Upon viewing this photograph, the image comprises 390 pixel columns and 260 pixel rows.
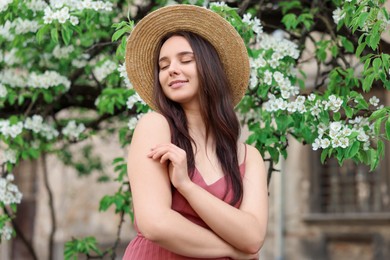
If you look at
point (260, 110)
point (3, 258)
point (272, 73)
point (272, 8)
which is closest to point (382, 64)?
point (272, 73)

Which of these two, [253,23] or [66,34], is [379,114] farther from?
[66,34]

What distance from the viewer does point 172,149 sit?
275cm

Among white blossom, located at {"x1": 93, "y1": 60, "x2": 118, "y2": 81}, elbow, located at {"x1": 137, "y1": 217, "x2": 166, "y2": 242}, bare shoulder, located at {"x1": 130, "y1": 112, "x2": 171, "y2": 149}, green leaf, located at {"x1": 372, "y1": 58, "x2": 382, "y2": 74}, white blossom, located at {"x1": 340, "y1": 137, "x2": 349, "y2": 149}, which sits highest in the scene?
white blossom, located at {"x1": 93, "y1": 60, "x2": 118, "y2": 81}

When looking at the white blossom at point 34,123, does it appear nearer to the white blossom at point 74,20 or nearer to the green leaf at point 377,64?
the white blossom at point 74,20

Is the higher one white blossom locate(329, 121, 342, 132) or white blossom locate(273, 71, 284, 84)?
white blossom locate(273, 71, 284, 84)

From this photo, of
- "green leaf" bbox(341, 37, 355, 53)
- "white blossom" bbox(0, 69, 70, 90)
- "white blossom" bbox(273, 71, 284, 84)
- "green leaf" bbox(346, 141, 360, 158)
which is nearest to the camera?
"green leaf" bbox(346, 141, 360, 158)

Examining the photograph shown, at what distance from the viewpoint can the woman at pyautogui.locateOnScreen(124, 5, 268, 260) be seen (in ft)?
8.95

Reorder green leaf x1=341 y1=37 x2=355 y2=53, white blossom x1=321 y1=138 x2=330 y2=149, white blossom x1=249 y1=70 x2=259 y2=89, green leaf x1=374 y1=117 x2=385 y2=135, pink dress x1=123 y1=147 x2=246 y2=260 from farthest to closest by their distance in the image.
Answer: green leaf x1=341 y1=37 x2=355 y2=53, white blossom x1=249 y1=70 x2=259 y2=89, white blossom x1=321 y1=138 x2=330 y2=149, green leaf x1=374 y1=117 x2=385 y2=135, pink dress x1=123 y1=147 x2=246 y2=260

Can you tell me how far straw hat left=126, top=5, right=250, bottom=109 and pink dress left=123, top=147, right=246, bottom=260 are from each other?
459mm

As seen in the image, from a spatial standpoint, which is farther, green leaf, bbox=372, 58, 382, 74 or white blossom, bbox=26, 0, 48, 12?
white blossom, bbox=26, 0, 48, 12

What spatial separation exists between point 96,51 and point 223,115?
3739mm

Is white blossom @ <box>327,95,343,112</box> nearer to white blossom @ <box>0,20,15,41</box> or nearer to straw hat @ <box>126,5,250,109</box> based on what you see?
straw hat @ <box>126,5,250,109</box>

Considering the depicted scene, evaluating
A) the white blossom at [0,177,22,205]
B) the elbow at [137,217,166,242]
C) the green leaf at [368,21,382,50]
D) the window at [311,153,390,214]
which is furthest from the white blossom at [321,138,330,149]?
the window at [311,153,390,214]

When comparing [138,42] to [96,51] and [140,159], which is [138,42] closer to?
[140,159]
